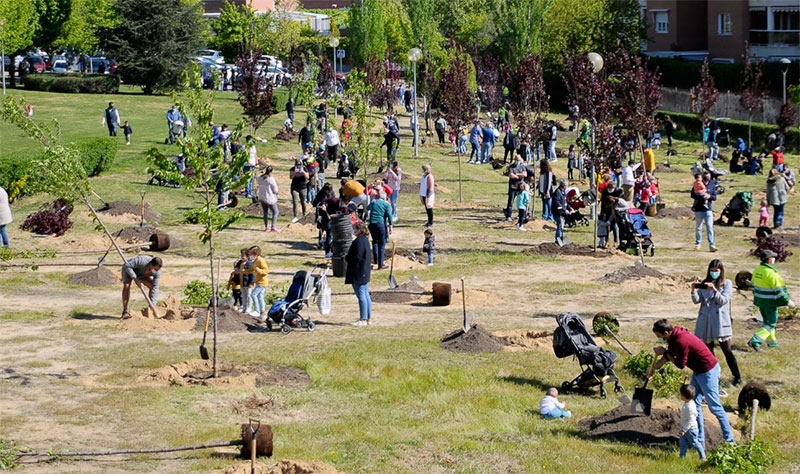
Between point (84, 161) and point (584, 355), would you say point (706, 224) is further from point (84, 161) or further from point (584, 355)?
point (84, 161)

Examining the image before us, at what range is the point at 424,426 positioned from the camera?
14242 mm

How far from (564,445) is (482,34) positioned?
69.0m

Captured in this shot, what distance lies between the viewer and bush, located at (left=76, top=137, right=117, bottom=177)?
35622 millimetres

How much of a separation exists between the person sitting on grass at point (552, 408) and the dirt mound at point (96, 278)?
10.9 metres

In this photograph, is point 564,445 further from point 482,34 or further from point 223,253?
point 482,34

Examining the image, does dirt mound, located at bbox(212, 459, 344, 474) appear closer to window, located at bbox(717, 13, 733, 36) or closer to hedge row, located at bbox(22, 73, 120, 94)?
hedge row, located at bbox(22, 73, 120, 94)

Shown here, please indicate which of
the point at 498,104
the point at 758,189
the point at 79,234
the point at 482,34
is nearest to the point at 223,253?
the point at 79,234

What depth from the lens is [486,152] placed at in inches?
1826

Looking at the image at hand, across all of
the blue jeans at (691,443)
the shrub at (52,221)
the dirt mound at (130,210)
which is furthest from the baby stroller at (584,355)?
the dirt mound at (130,210)

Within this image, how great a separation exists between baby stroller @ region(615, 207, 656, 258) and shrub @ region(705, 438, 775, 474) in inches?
555

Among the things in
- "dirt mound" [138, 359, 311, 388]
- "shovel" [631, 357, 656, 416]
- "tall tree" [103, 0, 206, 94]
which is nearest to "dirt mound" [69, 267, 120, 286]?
"dirt mound" [138, 359, 311, 388]

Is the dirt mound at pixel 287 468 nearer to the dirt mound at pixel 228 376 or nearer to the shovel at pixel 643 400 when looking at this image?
the dirt mound at pixel 228 376

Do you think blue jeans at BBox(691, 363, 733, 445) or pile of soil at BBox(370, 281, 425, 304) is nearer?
blue jeans at BBox(691, 363, 733, 445)

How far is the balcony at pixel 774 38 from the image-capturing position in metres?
67.5
